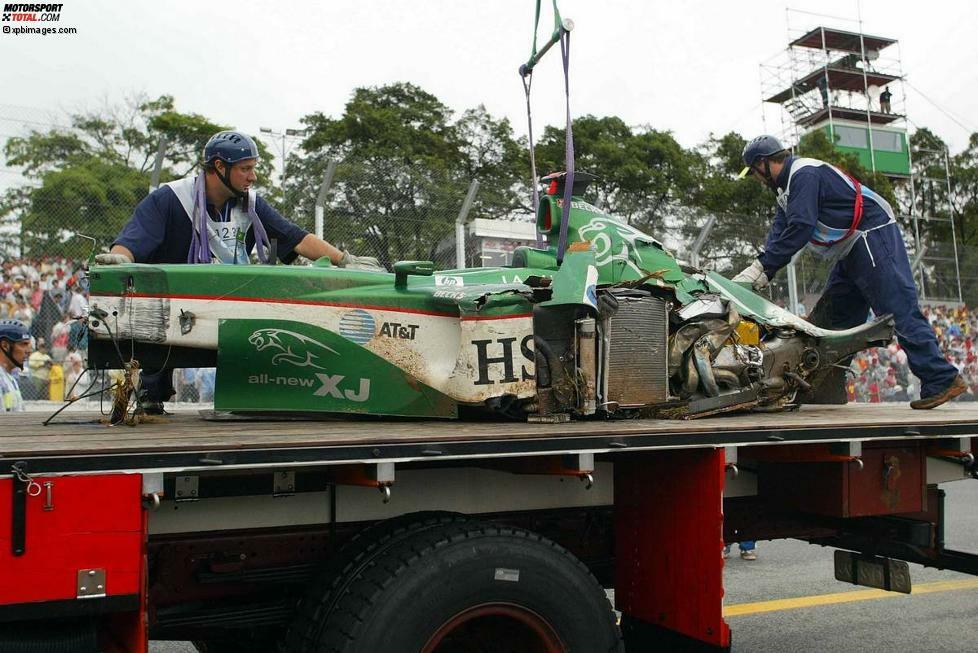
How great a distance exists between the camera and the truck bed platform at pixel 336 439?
231 cm

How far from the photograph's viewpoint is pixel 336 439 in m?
2.64

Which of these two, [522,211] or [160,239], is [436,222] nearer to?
[522,211]

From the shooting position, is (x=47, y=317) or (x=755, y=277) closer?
(x=755, y=277)

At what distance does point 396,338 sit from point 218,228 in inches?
55.4

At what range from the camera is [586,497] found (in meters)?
3.61

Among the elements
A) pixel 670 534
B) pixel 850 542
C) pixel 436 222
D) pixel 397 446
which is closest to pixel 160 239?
pixel 397 446

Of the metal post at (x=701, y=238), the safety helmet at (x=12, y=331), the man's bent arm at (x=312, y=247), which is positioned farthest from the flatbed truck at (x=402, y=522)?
the metal post at (x=701, y=238)

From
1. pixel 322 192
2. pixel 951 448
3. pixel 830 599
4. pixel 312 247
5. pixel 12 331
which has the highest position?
pixel 322 192

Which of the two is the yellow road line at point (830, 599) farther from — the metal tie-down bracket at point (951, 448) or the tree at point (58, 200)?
the tree at point (58, 200)

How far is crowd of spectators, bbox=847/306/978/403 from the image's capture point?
16.3m

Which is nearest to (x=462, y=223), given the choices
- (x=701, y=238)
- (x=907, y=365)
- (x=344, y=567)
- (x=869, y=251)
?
(x=701, y=238)

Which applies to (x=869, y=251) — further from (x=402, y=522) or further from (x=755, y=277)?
(x=402, y=522)

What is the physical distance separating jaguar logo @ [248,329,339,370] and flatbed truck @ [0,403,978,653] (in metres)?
0.25

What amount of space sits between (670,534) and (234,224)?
2712mm
